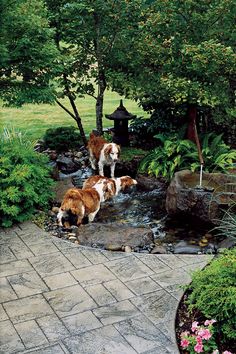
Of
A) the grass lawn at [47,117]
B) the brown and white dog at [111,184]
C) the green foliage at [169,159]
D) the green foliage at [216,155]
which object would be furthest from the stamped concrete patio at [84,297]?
the grass lawn at [47,117]

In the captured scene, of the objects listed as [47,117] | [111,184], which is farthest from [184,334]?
[47,117]

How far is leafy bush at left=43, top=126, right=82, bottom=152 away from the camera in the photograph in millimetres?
11117

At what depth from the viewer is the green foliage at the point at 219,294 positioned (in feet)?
16.0

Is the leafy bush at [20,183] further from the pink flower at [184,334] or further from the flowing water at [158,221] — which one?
the pink flower at [184,334]

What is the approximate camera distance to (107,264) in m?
6.52

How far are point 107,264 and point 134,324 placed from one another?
4.38 feet

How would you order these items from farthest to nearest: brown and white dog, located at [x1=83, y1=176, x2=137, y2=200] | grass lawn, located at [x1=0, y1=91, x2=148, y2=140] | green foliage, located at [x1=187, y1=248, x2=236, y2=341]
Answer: grass lawn, located at [x1=0, y1=91, x2=148, y2=140] < brown and white dog, located at [x1=83, y1=176, x2=137, y2=200] < green foliage, located at [x1=187, y1=248, x2=236, y2=341]

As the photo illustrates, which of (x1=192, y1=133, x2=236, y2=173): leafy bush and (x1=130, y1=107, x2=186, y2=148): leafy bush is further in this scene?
(x1=130, y1=107, x2=186, y2=148): leafy bush

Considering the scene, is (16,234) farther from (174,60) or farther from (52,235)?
(174,60)

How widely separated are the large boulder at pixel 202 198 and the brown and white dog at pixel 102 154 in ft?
5.03

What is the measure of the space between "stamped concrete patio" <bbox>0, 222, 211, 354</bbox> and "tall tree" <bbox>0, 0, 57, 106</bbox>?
7.08 ft

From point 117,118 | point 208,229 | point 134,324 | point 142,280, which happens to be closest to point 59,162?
point 117,118

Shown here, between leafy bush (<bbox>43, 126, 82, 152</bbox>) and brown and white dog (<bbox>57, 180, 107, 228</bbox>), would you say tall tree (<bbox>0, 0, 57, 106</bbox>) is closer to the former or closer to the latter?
brown and white dog (<bbox>57, 180, 107, 228</bbox>)

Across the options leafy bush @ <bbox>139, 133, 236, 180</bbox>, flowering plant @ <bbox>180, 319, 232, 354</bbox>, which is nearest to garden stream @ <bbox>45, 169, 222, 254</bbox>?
leafy bush @ <bbox>139, 133, 236, 180</bbox>
